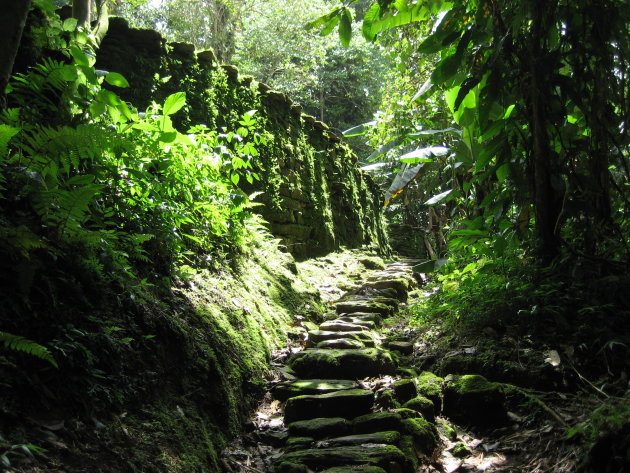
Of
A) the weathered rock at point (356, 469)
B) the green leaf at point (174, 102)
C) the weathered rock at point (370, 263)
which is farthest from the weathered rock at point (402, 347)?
the weathered rock at point (370, 263)

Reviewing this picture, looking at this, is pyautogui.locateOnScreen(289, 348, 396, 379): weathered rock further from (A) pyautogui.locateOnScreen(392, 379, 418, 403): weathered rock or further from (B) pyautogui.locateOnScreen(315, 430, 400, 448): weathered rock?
(B) pyautogui.locateOnScreen(315, 430, 400, 448): weathered rock

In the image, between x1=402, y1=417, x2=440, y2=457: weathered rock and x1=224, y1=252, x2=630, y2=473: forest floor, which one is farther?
x1=402, y1=417, x2=440, y2=457: weathered rock

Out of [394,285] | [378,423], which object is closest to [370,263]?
[394,285]

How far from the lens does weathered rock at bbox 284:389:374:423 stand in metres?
3.03

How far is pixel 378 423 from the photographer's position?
2787mm

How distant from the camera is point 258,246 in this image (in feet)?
18.6

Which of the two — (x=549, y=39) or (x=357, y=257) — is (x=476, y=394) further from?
(x=357, y=257)

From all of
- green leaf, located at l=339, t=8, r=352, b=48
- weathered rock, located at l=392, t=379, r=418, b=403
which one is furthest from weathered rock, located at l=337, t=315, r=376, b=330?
green leaf, located at l=339, t=8, r=352, b=48

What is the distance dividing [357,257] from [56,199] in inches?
315

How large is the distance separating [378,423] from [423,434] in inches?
10.8

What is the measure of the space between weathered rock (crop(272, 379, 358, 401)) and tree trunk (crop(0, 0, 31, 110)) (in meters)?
2.61

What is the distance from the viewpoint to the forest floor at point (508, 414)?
1941mm

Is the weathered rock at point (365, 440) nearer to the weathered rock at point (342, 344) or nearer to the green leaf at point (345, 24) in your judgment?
the weathered rock at point (342, 344)

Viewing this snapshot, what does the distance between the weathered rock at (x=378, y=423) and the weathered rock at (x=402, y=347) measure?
1.54 meters
